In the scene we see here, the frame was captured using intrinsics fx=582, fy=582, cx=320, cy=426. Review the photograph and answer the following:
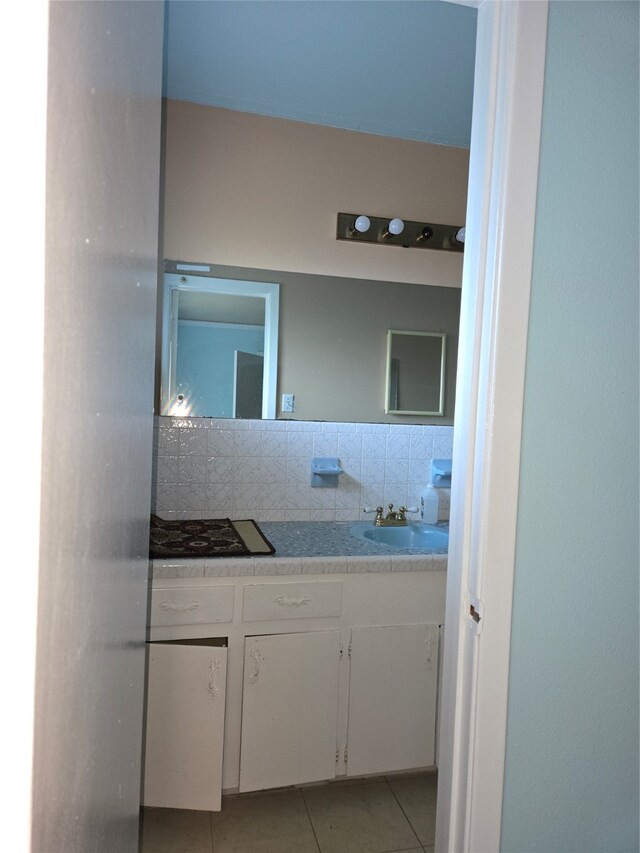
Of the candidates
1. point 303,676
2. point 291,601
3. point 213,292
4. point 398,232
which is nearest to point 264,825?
point 303,676

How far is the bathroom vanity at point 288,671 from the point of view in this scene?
182 cm

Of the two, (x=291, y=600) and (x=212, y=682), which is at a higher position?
(x=291, y=600)

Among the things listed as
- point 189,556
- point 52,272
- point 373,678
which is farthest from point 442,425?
point 52,272

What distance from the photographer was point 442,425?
8.64 feet

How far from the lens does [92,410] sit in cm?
Answer: 51

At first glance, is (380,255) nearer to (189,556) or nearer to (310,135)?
(310,135)

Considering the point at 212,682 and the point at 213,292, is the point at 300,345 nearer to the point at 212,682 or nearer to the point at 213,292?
the point at 213,292

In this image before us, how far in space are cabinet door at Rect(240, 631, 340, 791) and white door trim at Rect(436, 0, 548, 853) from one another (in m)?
0.90

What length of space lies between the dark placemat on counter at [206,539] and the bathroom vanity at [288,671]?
48 mm

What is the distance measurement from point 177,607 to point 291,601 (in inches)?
14.5

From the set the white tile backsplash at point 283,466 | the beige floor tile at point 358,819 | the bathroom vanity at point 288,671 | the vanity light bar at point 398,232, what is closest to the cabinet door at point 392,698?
the bathroom vanity at point 288,671

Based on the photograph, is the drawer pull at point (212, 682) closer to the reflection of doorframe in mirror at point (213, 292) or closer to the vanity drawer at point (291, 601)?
the vanity drawer at point (291, 601)

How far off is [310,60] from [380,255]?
0.80m

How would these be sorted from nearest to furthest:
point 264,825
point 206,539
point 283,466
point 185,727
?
point 185,727, point 264,825, point 206,539, point 283,466
